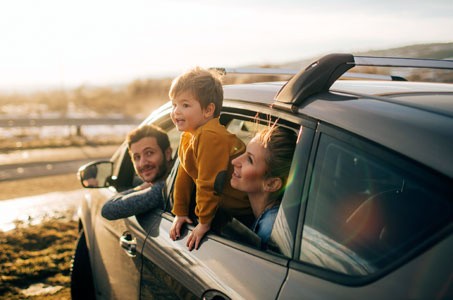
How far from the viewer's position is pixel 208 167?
8.16 ft

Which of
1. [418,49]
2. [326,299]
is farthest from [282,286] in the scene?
[418,49]

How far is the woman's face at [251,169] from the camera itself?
2334 millimetres

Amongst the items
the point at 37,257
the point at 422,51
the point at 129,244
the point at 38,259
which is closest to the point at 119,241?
the point at 129,244

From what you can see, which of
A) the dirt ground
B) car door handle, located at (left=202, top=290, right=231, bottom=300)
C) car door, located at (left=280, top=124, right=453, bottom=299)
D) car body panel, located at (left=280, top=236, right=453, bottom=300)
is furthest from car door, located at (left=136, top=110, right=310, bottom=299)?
the dirt ground

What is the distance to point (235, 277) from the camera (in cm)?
191

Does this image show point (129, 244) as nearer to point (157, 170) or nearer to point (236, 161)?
point (157, 170)

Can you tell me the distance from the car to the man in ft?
1.49

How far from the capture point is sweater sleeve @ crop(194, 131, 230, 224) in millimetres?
2383

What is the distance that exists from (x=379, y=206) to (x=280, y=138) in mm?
709

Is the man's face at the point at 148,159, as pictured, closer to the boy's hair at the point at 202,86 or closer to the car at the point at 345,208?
the boy's hair at the point at 202,86

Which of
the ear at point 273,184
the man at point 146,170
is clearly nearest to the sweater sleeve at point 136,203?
the man at point 146,170

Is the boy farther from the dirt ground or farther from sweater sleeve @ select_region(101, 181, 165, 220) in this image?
the dirt ground

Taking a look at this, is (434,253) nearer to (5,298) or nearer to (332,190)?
(332,190)

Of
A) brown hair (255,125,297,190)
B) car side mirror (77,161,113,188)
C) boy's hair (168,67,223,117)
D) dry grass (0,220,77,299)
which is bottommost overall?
dry grass (0,220,77,299)
